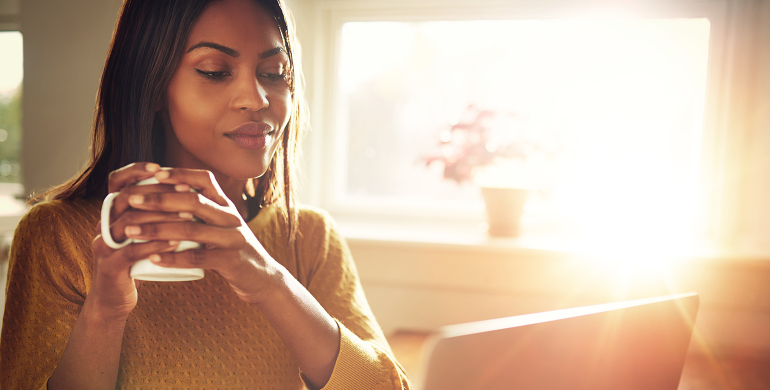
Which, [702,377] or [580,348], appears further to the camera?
[702,377]

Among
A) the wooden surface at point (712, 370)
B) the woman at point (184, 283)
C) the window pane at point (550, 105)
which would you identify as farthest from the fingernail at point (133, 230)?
the window pane at point (550, 105)

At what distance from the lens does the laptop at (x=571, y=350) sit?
1.32 ft

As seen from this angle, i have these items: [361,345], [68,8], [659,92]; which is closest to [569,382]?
[361,345]

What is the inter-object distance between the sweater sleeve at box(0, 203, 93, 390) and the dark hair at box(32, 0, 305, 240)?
0.08 meters

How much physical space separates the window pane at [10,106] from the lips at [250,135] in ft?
3.83

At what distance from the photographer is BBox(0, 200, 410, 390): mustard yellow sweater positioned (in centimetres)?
65

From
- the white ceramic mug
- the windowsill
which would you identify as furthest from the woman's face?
the windowsill

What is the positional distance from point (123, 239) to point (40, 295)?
1.00 ft

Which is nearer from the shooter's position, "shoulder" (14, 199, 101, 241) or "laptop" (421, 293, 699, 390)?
"laptop" (421, 293, 699, 390)

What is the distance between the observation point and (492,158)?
1801 mm

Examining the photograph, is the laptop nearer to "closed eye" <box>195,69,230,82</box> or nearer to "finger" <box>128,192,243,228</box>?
"finger" <box>128,192,243,228</box>

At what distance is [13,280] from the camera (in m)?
0.67

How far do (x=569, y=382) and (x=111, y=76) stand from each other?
74 centimetres

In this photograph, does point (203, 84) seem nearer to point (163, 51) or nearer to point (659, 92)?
point (163, 51)
